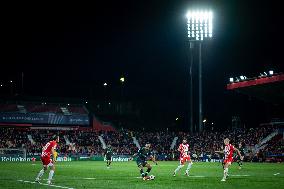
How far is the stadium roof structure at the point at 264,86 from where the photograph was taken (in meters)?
59.3

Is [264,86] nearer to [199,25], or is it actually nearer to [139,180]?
[199,25]

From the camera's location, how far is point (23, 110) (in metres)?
87.2

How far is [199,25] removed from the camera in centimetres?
7050

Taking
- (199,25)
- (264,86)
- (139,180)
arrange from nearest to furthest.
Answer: (139,180) < (264,86) < (199,25)

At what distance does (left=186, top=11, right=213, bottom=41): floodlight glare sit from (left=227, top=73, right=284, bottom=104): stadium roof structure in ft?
29.5

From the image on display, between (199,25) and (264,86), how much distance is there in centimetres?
1420

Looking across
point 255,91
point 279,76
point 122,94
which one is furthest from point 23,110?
point 279,76

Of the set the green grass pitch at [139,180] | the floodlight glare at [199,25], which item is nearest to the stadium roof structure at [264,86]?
the floodlight glare at [199,25]

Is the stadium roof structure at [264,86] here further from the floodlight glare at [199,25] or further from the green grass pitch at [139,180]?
the green grass pitch at [139,180]

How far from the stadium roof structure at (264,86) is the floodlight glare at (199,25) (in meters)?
8.98

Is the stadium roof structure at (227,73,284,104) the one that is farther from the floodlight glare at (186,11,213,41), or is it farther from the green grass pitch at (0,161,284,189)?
the green grass pitch at (0,161,284,189)

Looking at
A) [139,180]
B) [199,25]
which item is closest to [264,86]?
[199,25]

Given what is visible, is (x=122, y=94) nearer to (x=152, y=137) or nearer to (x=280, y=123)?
(x=152, y=137)

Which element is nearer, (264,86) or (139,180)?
(139,180)
